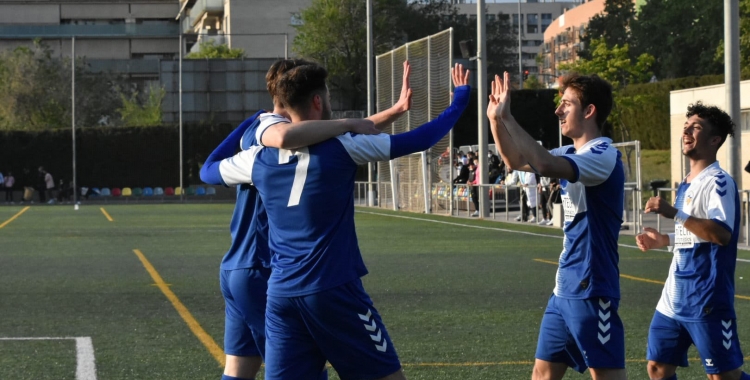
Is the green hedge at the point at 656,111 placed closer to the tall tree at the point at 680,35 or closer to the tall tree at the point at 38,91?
the tall tree at the point at 680,35

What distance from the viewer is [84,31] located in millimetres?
93438

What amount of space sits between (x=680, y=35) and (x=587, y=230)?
296ft

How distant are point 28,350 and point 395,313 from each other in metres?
3.66

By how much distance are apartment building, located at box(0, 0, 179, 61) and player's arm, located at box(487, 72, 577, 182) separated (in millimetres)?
87136

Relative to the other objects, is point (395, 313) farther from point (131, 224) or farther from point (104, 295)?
point (131, 224)

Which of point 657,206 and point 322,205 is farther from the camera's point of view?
point 657,206

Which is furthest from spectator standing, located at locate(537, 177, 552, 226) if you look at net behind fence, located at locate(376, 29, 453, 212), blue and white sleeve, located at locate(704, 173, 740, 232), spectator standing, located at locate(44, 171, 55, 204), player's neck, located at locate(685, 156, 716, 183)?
spectator standing, located at locate(44, 171, 55, 204)

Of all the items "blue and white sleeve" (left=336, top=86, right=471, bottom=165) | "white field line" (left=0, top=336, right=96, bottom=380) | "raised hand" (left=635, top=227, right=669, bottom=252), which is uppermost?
"blue and white sleeve" (left=336, top=86, right=471, bottom=165)

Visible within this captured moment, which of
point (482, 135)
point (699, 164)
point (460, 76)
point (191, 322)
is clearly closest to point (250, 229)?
point (460, 76)

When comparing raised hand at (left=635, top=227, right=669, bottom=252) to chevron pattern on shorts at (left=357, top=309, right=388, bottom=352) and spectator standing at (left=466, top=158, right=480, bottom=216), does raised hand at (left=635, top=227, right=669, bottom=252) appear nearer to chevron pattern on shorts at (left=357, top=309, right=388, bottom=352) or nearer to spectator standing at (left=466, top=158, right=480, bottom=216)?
chevron pattern on shorts at (left=357, top=309, right=388, bottom=352)

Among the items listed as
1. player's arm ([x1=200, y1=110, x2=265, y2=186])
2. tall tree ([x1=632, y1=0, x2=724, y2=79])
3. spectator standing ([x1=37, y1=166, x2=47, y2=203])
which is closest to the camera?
player's arm ([x1=200, y1=110, x2=265, y2=186])

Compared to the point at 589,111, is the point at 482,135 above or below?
above

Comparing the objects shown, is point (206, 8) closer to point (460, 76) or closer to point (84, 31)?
point (84, 31)

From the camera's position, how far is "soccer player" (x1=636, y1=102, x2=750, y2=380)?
19.6 feet
